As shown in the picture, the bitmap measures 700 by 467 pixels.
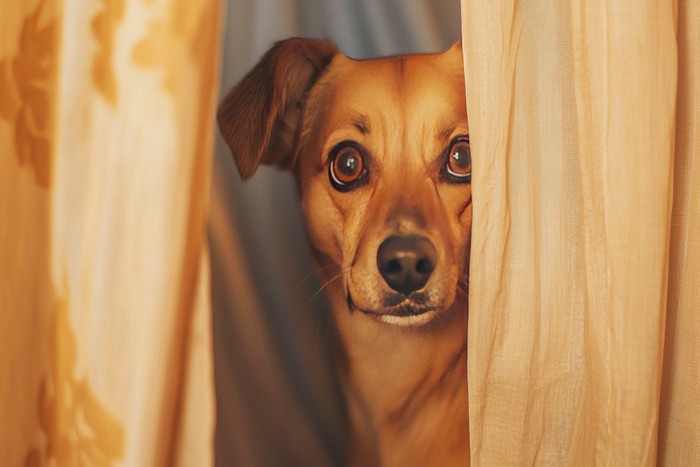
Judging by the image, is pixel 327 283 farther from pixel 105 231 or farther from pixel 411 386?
pixel 105 231

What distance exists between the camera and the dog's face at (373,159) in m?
0.71

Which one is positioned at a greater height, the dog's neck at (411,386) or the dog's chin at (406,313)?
the dog's chin at (406,313)

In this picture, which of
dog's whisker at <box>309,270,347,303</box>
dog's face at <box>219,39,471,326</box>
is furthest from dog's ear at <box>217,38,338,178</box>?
dog's whisker at <box>309,270,347,303</box>

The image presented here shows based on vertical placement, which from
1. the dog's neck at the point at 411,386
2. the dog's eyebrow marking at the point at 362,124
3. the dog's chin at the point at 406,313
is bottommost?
the dog's neck at the point at 411,386

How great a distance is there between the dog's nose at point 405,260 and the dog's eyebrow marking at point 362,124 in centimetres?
13

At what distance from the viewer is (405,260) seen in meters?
0.70

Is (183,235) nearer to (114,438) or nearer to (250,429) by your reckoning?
(114,438)

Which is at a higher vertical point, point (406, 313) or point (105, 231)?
point (105, 231)

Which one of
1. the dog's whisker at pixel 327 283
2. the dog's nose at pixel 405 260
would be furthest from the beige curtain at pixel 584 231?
the dog's whisker at pixel 327 283

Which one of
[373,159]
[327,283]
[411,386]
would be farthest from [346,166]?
[411,386]

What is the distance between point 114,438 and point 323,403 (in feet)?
1.18

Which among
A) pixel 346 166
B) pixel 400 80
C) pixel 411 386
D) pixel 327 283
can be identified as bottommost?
pixel 411 386

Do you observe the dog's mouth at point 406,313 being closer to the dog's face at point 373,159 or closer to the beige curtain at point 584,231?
the dog's face at point 373,159

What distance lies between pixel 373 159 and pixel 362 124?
1.8 inches
